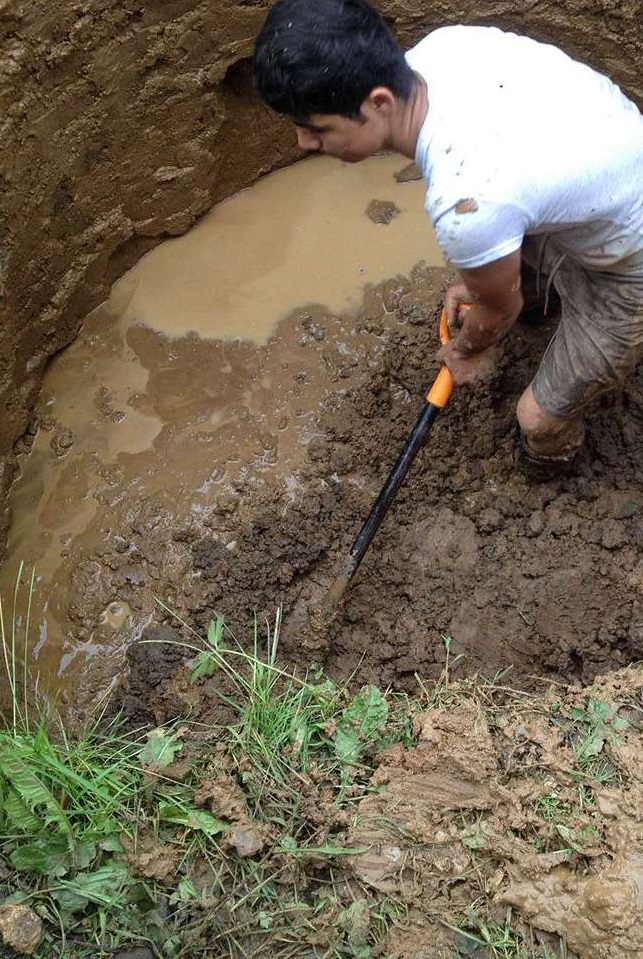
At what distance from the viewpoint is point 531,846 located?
209cm

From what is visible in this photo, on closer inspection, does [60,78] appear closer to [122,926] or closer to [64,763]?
[64,763]

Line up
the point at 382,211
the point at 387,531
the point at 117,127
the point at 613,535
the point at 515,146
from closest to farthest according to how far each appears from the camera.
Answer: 1. the point at 515,146
2. the point at 613,535
3. the point at 387,531
4. the point at 117,127
5. the point at 382,211

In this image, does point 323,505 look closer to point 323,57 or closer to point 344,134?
point 344,134

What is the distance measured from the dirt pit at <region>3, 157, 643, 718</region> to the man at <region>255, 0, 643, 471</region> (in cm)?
75

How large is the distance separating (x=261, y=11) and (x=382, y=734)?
256 cm

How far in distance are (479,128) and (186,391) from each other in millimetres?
1614

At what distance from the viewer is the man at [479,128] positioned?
5.98 feet

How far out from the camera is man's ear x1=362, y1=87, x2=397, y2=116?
189 cm

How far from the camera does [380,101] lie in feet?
6.28

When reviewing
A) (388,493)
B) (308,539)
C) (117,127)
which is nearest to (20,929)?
(308,539)

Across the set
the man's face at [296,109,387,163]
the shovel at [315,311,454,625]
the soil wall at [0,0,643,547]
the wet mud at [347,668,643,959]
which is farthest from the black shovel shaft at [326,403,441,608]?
the soil wall at [0,0,643,547]

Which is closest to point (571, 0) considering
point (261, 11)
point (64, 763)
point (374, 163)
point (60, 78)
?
point (374, 163)

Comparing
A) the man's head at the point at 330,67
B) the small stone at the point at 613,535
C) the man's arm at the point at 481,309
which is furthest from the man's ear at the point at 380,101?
the small stone at the point at 613,535

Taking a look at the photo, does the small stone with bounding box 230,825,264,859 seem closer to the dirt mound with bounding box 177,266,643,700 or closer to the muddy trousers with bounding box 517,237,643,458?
the dirt mound with bounding box 177,266,643,700
